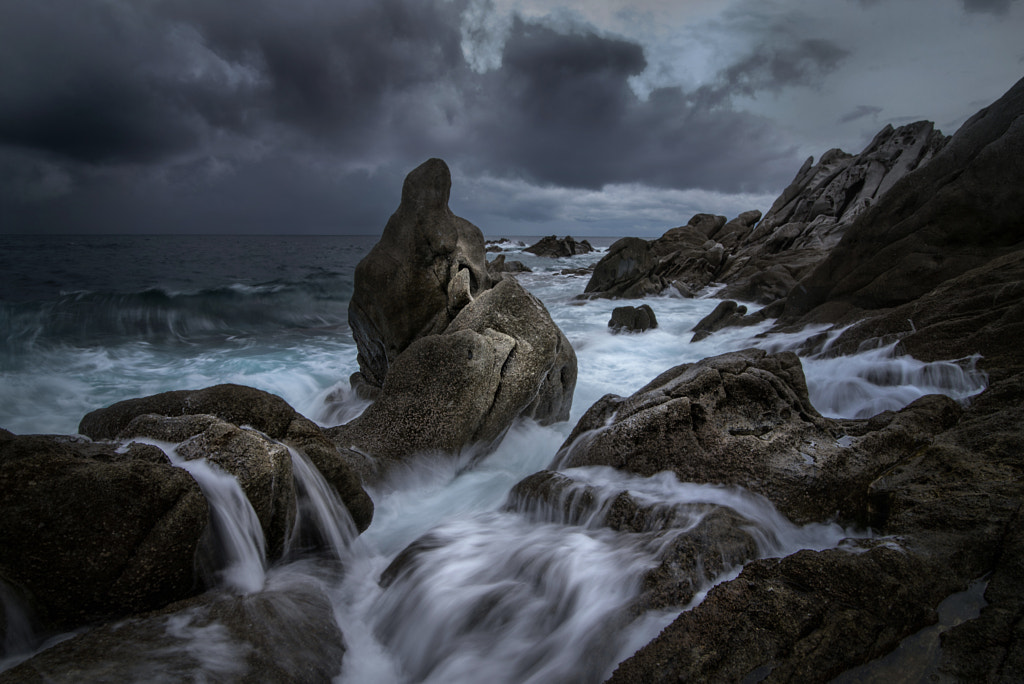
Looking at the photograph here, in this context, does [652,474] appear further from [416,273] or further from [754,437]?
[416,273]

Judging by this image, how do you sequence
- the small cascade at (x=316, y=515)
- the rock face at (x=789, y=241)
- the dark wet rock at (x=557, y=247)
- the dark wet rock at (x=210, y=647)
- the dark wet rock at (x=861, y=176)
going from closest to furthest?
the dark wet rock at (x=210, y=647) → the small cascade at (x=316, y=515) → the rock face at (x=789, y=241) → the dark wet rock at (x=861, y=176) → the dark wet rock at (x=557, y=247)

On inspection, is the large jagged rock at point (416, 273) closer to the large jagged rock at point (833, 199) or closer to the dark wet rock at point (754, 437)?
the dark wet rock at point (754, 437)

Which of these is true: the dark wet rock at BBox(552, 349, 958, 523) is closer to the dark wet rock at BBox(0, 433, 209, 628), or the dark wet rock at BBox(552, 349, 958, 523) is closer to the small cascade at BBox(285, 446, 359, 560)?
the small cascade at BBox(285, 446, 359, 560)

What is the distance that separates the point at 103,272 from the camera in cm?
2834

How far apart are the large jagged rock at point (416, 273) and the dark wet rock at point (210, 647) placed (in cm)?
548

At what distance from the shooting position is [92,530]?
2.51 metres

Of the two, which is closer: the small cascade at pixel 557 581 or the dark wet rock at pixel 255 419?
the small cascade at pixel 557 581

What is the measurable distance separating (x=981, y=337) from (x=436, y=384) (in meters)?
A: 6.00

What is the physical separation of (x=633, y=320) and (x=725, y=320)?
2.84 metres

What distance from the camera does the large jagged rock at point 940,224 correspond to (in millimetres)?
8250

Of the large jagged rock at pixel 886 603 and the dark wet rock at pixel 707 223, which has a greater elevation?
the dark wet rock at pixel 707 223

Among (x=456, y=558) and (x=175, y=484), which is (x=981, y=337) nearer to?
(x=456, y=558)

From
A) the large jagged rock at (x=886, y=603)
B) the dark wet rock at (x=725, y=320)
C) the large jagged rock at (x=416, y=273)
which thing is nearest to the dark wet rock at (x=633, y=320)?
the dark wet rock at (x=725, y=320)

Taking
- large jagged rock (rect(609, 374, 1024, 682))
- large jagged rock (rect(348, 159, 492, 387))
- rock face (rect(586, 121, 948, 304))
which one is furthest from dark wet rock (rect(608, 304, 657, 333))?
large jagged rock (rect(609, 374, 1024, 682))
